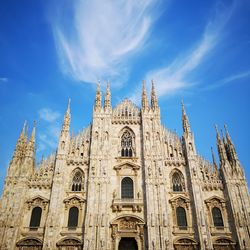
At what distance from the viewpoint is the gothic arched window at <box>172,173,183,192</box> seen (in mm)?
28266

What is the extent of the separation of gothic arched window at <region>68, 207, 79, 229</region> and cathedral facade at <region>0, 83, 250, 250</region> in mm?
Result: 99

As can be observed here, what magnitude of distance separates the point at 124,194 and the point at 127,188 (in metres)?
0.76

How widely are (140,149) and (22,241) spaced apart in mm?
15813

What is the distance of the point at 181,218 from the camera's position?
2650cm

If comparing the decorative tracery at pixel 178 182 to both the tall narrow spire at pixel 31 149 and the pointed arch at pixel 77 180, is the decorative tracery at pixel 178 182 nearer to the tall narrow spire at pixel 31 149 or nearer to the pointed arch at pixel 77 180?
the pointed arch at pixel 77 180

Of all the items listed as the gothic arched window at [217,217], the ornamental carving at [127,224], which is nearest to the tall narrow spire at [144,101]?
the ornamental carving at [127,224]

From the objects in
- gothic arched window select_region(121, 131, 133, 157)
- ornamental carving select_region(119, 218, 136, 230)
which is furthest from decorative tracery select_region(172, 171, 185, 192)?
ornamental carving select_region(119, 218, 136, 230)

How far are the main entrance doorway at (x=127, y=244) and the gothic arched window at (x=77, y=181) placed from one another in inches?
282

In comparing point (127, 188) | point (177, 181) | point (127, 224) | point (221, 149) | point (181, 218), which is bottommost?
point (127, 224)

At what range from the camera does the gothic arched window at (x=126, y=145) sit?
100 feet

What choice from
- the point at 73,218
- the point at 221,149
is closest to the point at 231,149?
the point at 221,149

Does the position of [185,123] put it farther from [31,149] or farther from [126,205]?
[31,149]

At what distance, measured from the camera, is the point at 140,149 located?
100 ft

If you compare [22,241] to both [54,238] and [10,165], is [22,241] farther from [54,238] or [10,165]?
[10,165]
